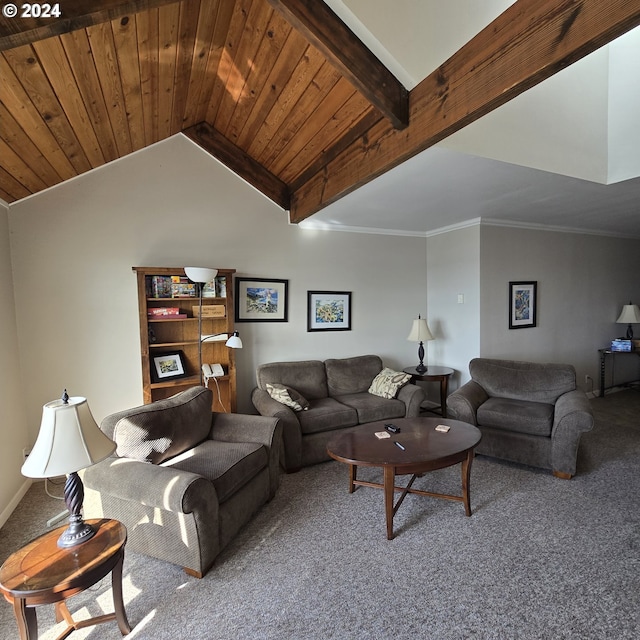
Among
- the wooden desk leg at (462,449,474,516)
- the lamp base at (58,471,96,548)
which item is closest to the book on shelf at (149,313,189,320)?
the lamp base at (58,471,96,548)

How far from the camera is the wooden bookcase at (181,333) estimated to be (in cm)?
331

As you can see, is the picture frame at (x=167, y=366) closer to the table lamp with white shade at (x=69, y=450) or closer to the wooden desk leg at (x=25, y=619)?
the table lamp with white shade at (x=69, y=450)

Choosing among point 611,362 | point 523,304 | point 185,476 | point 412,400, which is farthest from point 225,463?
point 611,362

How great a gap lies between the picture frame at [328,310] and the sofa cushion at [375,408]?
1003 millimetres

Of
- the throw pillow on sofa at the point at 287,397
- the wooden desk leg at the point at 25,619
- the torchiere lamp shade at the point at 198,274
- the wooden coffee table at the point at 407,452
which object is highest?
the torchiere lamp shade at the point at 198,274

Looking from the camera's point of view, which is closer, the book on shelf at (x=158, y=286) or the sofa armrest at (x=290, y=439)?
the sofa armrest at (x=290, y=439)

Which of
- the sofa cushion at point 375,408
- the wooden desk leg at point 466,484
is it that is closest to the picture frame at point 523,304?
the sofa cushion at point 375,408

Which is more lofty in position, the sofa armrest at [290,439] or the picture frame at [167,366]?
the picture frame at [167,366]

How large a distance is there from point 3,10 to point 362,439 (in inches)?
114

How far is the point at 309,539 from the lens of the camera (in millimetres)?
2330

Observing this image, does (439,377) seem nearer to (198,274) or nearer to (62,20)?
(198,274)

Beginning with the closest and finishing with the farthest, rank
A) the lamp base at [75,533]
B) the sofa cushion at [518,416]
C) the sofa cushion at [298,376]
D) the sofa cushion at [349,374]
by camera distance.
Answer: the lamp base at [75,533], the sofa cushion at [518,416], the sofa cushion at [298,376], the sofa cushion at [349,374]

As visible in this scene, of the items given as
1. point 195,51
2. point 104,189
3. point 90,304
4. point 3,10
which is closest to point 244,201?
point 104,189

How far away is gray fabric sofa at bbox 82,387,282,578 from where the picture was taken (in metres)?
1.98
